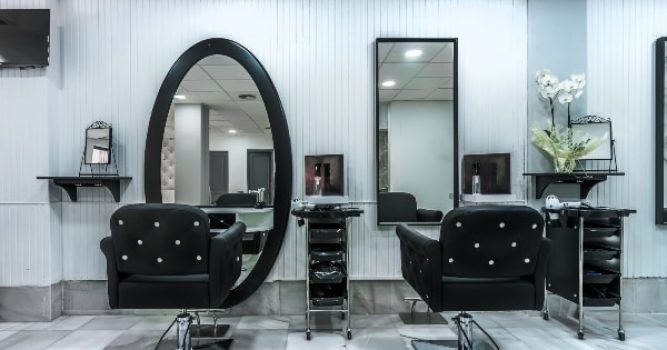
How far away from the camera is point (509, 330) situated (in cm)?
273

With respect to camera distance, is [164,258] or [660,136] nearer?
[164,258]

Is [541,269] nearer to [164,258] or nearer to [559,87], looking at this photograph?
[559,87]

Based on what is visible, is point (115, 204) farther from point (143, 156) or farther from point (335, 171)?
point (335, 171)

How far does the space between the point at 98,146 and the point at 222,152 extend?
98cm

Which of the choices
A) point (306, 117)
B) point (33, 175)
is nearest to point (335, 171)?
point (306, 117)

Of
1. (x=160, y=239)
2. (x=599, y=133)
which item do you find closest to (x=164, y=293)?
(x=160, y=239)

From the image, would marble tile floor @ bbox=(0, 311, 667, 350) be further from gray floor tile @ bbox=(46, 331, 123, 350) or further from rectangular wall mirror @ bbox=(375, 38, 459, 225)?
rectangular wall mirror @ bbox=(375, 38, 459, 225)

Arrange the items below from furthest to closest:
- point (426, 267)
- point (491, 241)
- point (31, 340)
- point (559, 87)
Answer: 1. point (559, 87)
2. point (31, 340)
3. point (426, 267)
4. point (491, 241)

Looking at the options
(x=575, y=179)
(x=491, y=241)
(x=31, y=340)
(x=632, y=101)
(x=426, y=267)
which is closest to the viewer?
(x=491, y=241)

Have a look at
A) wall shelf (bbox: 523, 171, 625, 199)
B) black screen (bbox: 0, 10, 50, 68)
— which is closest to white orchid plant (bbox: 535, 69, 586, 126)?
wall shelf (bbox: 523, 171, 625, 199)

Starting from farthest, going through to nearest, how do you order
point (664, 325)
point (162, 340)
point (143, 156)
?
point (143, 156)
point (664, 325)
point (162, 340)

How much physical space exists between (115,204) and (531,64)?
11.7 feet

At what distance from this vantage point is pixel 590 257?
2607 mm

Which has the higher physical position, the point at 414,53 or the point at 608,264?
the point at 414,53
